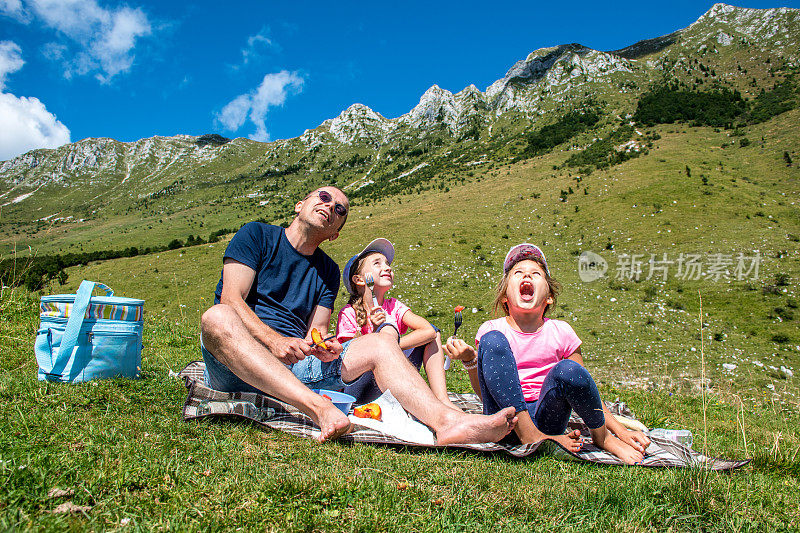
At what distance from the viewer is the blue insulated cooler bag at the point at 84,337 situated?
3986mm

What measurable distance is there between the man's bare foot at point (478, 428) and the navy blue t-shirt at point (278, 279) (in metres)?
1.98

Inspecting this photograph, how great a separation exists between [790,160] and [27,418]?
39.2m

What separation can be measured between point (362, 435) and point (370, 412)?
493 mm

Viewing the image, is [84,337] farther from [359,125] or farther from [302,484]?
[359,125]

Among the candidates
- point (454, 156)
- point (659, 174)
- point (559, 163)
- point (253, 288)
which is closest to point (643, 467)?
point (253, 288)

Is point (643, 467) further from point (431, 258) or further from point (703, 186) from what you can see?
point (703, 186)

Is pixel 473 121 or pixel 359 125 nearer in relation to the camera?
pixel 473 121

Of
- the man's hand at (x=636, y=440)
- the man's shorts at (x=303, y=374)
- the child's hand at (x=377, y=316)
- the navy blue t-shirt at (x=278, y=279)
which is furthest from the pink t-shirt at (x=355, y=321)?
the man's hand at (x=636, y=440)

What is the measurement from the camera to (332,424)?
2916 mm

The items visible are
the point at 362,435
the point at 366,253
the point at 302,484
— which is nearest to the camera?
the point at 302,484

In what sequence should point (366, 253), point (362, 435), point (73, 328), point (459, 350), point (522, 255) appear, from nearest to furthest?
point (362, 435), point (459, 350), point (73, 328), point (522, 255), point (366, 253)

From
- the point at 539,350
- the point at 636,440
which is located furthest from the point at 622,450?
the point at 539,350

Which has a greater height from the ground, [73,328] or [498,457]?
[73,328]

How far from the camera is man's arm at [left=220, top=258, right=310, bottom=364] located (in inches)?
131
